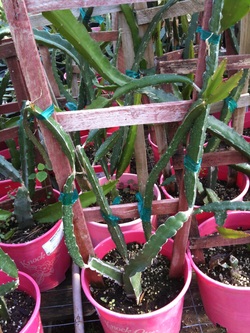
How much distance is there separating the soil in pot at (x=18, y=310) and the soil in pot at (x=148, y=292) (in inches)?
6.7

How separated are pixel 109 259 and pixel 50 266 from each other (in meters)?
0.24

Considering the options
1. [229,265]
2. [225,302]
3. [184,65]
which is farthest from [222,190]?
[184,65]

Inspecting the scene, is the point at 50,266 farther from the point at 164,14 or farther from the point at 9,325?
the point at 164,14

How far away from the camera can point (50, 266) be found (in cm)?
119

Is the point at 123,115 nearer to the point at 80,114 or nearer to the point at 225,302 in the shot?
the point at 80,114

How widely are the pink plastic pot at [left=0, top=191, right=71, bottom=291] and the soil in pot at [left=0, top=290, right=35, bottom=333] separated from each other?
0.13 m

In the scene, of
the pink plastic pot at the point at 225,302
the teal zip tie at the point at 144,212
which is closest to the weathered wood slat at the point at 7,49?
the teal zip tie at the point at 144,212

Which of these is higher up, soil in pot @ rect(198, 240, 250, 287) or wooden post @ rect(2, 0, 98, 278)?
wooden post @ rect(2, 0, 98, 278)

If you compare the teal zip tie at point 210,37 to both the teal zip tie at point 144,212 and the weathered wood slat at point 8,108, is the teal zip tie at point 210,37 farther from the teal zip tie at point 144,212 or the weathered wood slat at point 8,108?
the weathered wood slat at point 8,108

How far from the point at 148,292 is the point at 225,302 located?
199 millimetres

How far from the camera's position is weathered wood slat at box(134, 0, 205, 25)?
1008 millimetres

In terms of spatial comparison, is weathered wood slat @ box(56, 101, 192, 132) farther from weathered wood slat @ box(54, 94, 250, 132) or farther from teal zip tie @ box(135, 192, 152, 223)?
teal zip tie @ box(135, 192, 152, 223)

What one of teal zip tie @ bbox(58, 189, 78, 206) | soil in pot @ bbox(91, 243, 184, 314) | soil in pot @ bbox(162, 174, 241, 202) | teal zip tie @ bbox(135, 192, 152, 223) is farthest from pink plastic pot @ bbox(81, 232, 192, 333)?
soil in pot @ bbox(162, 174, 241, 202)

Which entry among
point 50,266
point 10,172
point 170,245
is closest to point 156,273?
point 170,245
